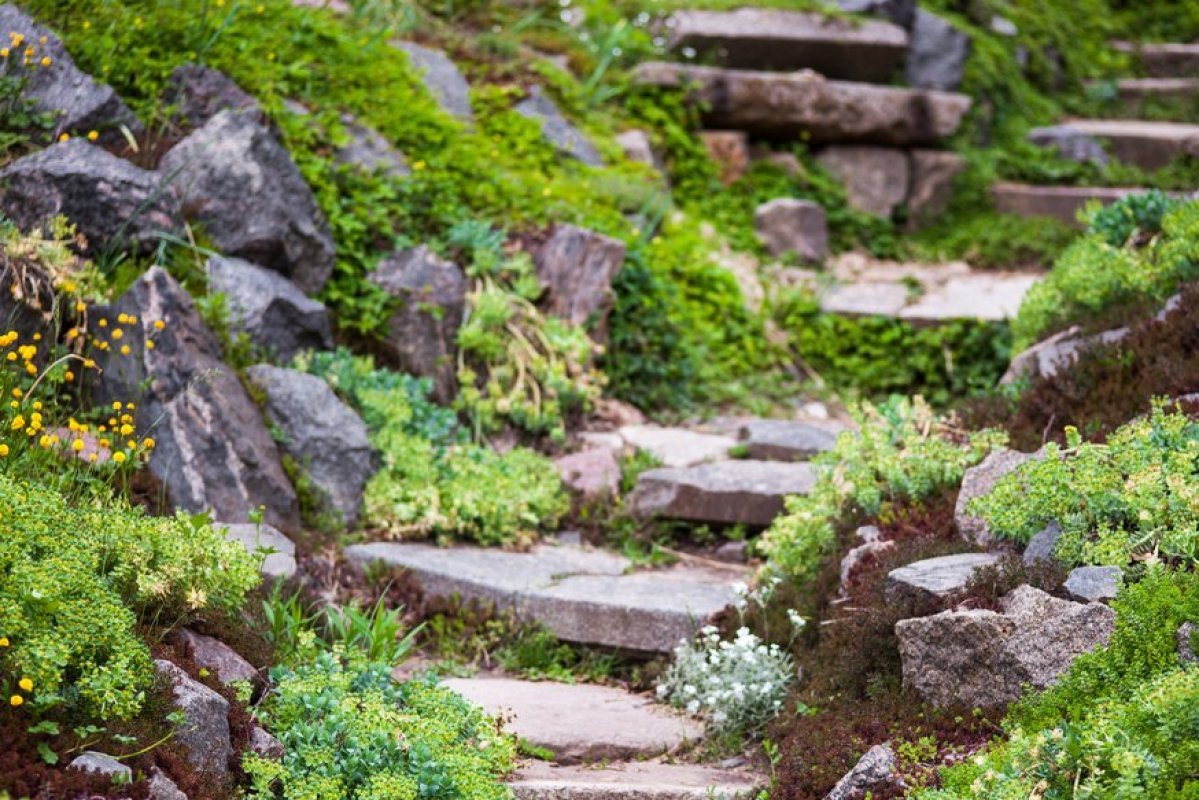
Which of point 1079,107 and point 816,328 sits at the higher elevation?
point 1079,107

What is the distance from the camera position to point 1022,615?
153 inches

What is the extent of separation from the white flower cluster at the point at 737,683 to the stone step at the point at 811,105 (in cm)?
636

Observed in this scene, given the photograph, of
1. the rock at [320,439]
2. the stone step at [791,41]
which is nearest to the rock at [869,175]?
the stone step at [791,41]

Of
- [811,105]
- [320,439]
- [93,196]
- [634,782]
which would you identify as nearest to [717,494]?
[320,439]

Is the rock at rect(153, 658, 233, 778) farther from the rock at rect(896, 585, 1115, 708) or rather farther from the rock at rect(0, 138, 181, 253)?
the rock at rect(0, 138, 181, 253)

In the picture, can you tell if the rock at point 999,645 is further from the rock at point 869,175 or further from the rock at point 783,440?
the rock at point 869,175

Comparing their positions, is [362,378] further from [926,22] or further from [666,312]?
[926,22]

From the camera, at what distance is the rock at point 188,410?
5277mm

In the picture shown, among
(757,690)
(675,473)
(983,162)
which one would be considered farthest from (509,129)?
(757,690)

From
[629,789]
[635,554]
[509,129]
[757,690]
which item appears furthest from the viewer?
[509,129]

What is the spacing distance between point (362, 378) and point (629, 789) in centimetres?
319

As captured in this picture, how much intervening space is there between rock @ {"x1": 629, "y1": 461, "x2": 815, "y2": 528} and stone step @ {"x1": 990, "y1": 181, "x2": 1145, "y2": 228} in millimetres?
4968

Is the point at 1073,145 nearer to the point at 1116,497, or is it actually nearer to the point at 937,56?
the point at 937,56

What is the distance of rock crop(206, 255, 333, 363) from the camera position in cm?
633
